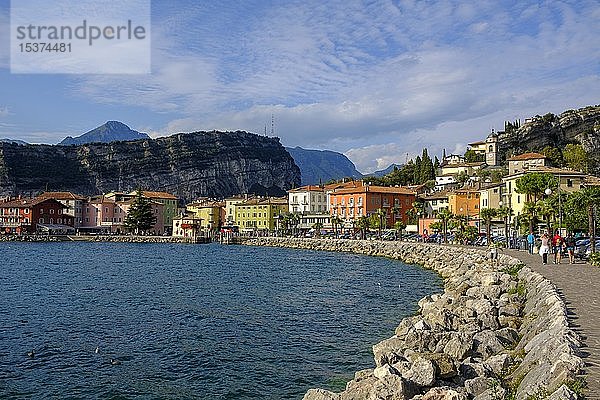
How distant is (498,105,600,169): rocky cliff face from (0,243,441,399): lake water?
353 feet

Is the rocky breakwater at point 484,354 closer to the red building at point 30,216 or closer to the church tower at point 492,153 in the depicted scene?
the church tower at point 492,153

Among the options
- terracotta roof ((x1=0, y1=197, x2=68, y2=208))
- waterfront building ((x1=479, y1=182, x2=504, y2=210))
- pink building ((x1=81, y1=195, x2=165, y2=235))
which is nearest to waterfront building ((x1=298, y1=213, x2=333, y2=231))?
pink building ((x1=81, y1=195, x2=165, y2=235))

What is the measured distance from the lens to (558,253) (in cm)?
3012

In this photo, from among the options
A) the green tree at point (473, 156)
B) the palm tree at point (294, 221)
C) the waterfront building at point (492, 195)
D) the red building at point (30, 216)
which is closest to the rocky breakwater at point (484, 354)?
the waterfront building at point (492, 195)

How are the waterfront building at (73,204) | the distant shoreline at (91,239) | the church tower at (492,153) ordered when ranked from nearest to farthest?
the distant shoreline at (91,239)
the church tower at (492,153)
the waterfront building at (73,204)

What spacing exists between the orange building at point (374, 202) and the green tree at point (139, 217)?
1764 inches

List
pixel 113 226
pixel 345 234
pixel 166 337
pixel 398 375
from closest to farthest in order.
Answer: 1. pixel 398 375
2. pixel 166 337
3. pixel 345 234
4. pixel 113 226

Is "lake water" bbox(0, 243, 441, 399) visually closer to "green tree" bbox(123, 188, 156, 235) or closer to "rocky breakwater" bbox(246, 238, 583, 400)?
"rocky breakwater" bbox(246, 238, 583, 400)

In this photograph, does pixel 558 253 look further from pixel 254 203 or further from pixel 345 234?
pixel 254 203

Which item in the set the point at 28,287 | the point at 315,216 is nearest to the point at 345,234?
the point at 315,216

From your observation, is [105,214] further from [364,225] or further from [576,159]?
[576,159]

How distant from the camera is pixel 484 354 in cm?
1326

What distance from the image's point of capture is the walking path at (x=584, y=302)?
9609 mm

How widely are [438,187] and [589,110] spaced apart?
57381 millimetres
